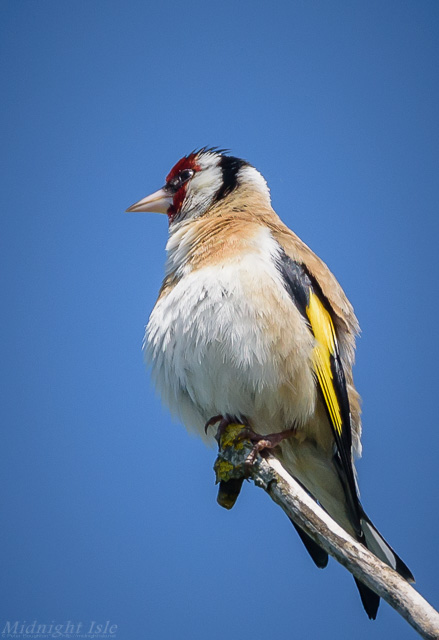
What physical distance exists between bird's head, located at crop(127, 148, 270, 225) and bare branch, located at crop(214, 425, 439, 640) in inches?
91.7

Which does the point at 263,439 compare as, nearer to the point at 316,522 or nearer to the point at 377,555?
the point at 316,522

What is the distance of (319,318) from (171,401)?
4.22 ft

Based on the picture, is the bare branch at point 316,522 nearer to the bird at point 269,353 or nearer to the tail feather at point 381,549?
the bird at point 269,353

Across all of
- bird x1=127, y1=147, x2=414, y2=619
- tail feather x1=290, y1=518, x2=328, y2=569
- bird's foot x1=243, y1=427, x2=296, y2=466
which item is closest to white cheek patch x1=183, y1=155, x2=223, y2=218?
bird x1=127, y1=147, x2=414, y2=619

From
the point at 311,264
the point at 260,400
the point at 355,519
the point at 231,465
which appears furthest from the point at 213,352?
the point at 355,519

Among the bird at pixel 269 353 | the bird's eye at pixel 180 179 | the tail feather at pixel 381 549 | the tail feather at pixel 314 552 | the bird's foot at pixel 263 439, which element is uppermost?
the bird's eye at pixel 180 179

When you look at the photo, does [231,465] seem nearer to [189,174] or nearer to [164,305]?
[164,305]

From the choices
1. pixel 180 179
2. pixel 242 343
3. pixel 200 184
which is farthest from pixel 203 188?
pixel 242 343

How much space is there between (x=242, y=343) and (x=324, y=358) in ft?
2.06

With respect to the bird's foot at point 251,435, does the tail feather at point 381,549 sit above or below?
below

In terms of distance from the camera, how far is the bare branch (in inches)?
121

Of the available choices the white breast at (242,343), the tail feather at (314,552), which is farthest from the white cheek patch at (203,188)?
the tail feather at (314,552)

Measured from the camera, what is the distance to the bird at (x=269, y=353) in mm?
4547

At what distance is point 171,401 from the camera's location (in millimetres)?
5145
